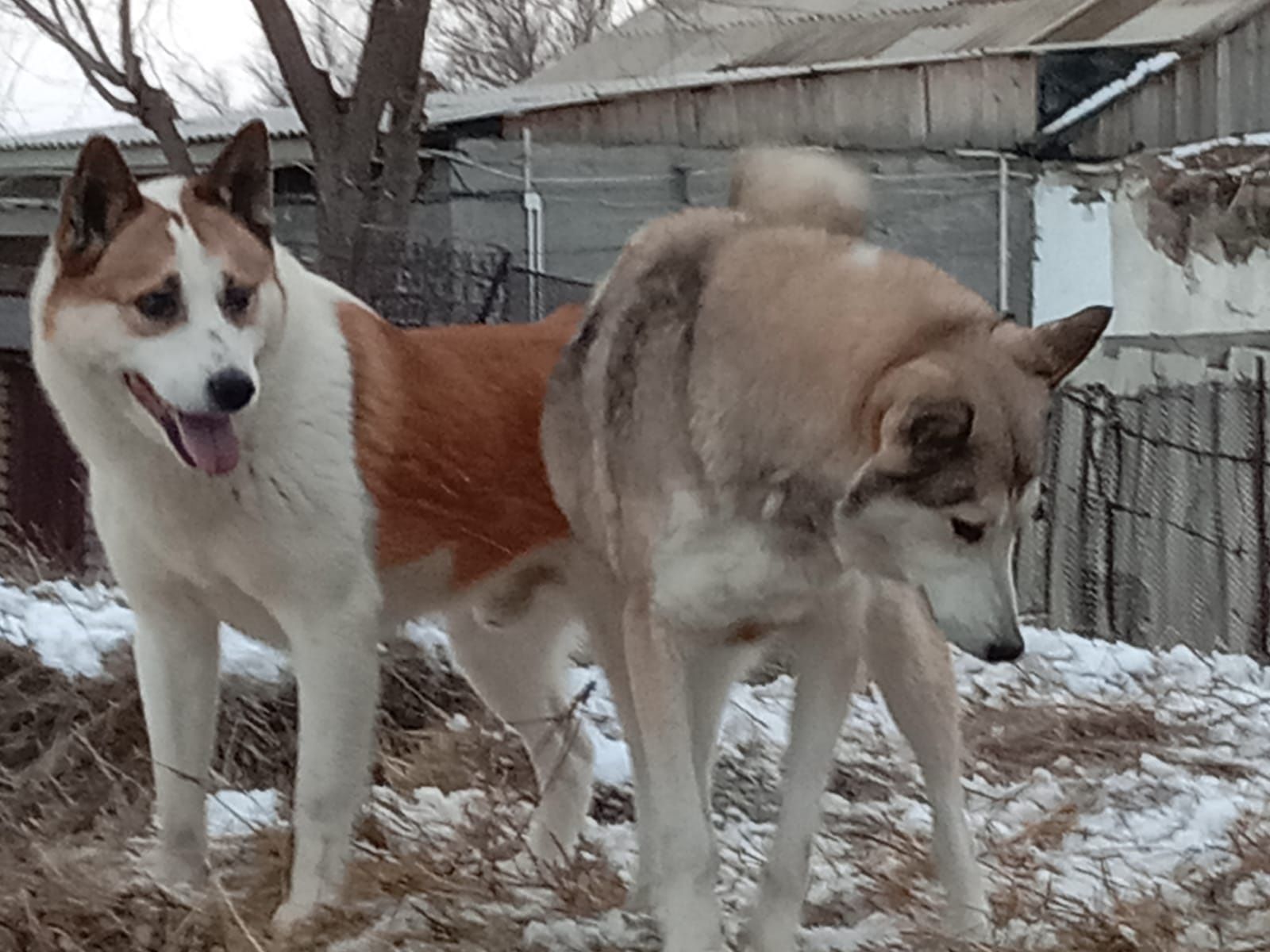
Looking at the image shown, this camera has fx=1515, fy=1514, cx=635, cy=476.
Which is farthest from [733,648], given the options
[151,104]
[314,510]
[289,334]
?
[151,104]

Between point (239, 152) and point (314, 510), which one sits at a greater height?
point (239, 152)

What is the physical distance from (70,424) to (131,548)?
0.22 m

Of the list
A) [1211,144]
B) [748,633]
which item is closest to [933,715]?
[748,633]

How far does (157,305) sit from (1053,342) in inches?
48.7

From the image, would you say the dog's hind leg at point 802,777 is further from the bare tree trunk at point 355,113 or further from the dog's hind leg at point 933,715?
the bare tree trunk at point 355,113

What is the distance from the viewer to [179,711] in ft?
8.07

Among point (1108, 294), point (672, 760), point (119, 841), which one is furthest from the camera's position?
point (1108, 294)

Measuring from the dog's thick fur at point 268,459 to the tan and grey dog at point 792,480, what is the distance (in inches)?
6.6

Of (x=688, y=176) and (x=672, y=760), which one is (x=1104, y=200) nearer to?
(x=688, y=176)

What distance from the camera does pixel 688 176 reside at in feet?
22.2

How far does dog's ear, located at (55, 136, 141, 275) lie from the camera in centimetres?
210

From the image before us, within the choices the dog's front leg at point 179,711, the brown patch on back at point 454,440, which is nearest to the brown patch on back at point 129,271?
the brown patch on back at point 454,440

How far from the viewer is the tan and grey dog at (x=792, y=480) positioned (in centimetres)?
201

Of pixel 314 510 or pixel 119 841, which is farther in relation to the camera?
pixel 119 841
